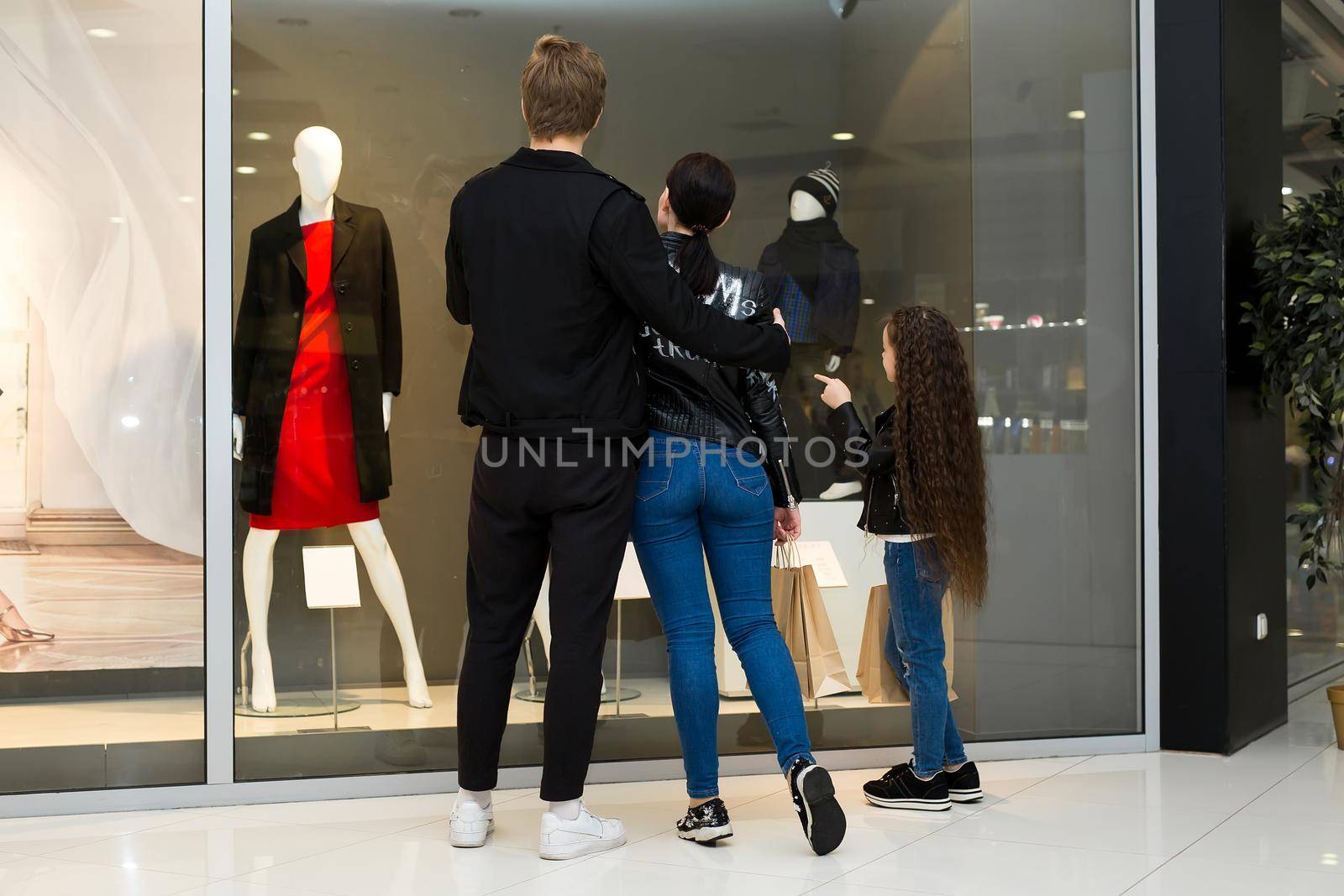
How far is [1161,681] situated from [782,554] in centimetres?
128

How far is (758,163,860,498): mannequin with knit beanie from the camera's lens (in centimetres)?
381

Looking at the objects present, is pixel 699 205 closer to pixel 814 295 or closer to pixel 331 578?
pixel 814 295

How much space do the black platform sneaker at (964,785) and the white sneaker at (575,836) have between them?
94cm

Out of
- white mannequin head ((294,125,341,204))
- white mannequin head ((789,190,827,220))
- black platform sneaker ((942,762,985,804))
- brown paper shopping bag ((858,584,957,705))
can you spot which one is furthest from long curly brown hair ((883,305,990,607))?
white mannequin head ((294,125,341,204))

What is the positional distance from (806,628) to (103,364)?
2067 mm

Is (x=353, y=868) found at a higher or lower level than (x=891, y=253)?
lower

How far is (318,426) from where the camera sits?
3.37m

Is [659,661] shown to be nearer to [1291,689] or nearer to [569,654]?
[569,654]

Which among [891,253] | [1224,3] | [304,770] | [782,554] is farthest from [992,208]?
[304,770]

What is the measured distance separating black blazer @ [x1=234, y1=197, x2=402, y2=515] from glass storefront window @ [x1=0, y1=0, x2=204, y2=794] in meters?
0.13

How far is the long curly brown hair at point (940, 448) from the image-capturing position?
2.96m

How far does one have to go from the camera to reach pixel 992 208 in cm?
391

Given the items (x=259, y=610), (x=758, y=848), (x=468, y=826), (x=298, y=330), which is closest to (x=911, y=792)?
(x=758, y=848)

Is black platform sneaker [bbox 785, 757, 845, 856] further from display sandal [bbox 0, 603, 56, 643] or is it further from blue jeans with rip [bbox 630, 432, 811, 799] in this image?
display sandal [bbox 0, 603, 56, 643]
